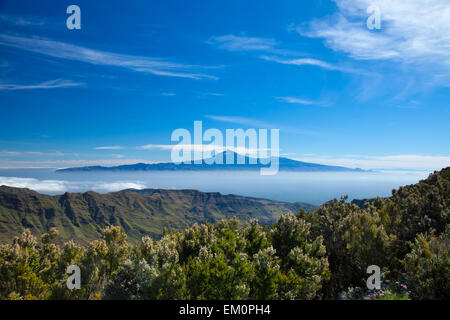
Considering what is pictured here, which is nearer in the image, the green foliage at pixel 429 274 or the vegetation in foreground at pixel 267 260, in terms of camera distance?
the green foliage at pixel 429 274

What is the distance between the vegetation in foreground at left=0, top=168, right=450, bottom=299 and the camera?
13.6 m

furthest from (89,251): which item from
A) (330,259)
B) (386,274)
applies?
(386,274)

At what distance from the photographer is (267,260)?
49.5 feet

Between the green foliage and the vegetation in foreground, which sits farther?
the vegetation in foreground

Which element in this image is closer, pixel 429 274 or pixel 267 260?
pixel 429 274

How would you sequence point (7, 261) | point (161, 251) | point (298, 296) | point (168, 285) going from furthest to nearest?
point (7, 261) → point (161, 251) → point (298, 296) → point (168, 285)

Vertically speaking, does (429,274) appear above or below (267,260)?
above

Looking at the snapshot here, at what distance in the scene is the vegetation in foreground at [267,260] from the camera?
1362cm
